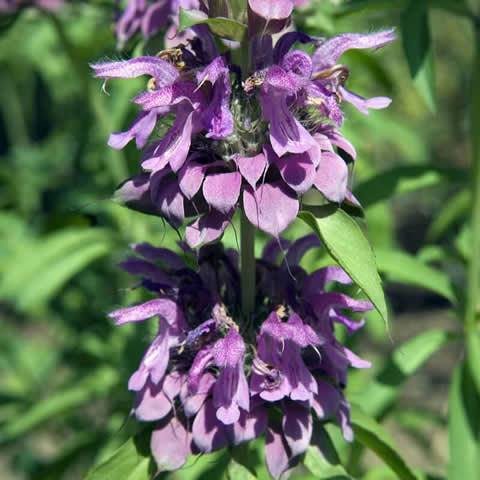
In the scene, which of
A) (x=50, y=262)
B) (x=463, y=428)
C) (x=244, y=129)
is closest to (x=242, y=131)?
(x=244, y=129)

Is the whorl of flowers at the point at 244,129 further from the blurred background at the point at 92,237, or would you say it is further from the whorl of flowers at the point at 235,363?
the whorl of flowers at the point at 235,363

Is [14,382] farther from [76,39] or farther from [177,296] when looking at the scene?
[177,296]

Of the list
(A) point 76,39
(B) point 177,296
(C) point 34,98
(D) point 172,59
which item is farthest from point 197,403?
(C) point 34,98

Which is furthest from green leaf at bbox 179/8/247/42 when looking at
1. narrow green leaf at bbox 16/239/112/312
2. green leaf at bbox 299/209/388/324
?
narrow green leaf at bbox 16/239/112/312

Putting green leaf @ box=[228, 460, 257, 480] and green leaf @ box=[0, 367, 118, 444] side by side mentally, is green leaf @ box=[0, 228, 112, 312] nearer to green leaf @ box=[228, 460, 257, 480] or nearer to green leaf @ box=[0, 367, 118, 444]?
green leaf @ box=[0, 367, 118, 444]

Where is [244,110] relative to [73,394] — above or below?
above

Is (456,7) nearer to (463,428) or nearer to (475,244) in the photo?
(475,244)
